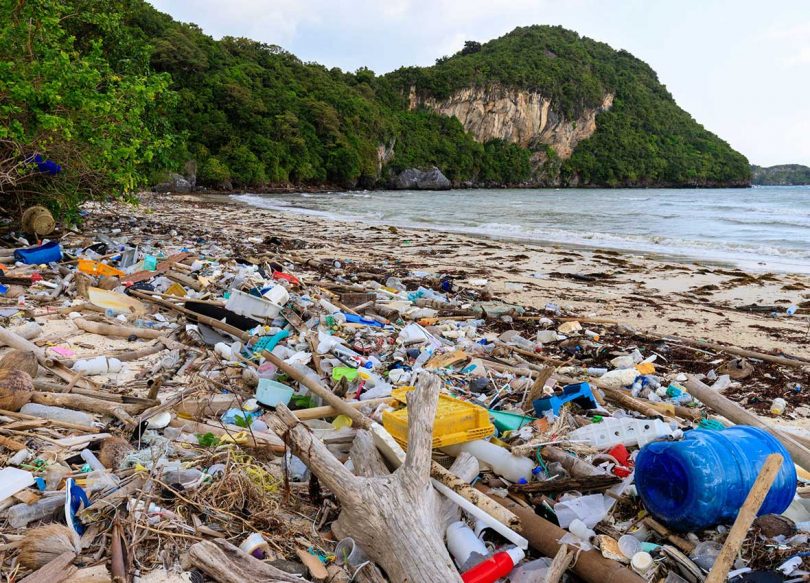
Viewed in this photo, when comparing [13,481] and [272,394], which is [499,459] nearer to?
[272,394]

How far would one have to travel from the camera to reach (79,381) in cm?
374

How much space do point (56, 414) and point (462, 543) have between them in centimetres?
240

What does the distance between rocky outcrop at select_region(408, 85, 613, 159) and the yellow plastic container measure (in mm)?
100295

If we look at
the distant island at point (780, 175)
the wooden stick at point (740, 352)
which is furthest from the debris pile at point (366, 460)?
the distant island at point (780, 175)

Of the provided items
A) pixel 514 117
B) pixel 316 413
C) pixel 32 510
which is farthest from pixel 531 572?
pixel 514 117

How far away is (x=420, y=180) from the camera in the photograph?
77125 mm

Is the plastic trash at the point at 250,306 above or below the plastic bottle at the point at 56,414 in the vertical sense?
above

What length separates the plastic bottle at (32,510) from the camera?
7.26 feet

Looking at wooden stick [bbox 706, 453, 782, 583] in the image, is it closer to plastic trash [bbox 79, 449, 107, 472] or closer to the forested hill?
plastic trash [bbox 79, 449, 107, 472]

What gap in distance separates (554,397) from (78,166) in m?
8.04

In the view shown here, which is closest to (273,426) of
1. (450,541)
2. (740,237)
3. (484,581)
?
(450,541)

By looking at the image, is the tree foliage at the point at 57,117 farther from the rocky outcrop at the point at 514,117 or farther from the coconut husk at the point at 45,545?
the rocky outcrop at the point at 514,117

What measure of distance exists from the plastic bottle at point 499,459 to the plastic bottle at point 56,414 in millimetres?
2060

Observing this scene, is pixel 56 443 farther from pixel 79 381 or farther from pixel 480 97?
pixel 480 97
